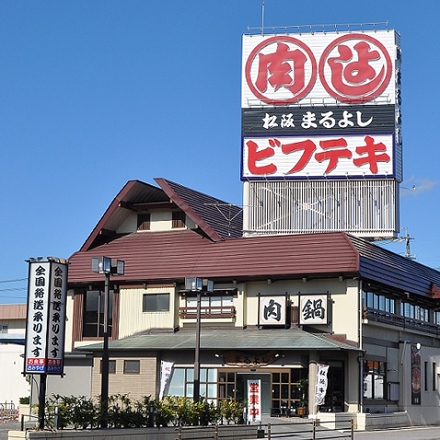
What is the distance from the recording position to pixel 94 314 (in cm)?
4569

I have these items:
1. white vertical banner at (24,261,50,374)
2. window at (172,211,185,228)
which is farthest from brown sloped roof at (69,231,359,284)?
white vertical banner at (24,261,50,374)

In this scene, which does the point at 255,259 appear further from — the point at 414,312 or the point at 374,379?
the point at 414,312

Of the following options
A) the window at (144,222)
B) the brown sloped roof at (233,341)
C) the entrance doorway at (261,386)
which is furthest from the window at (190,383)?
the window at (144,222)

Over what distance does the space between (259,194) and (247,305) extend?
6.28 meters

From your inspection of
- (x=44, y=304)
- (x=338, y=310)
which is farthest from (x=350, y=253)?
(x=44, y=304)

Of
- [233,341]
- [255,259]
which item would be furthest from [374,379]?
[255,259]

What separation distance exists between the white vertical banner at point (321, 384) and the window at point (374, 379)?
9.56 feet

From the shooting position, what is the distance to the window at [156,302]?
144 ft

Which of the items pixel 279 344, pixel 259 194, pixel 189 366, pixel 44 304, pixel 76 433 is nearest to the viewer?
pixel 76 433

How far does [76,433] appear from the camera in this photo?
22578 millimetres

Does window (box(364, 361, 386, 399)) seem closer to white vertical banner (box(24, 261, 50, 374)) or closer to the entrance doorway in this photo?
the entrance doorway

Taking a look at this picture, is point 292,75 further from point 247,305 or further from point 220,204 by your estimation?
point 247,305

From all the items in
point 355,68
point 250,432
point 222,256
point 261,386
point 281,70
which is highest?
point 281,70

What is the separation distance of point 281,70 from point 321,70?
6.88ft
